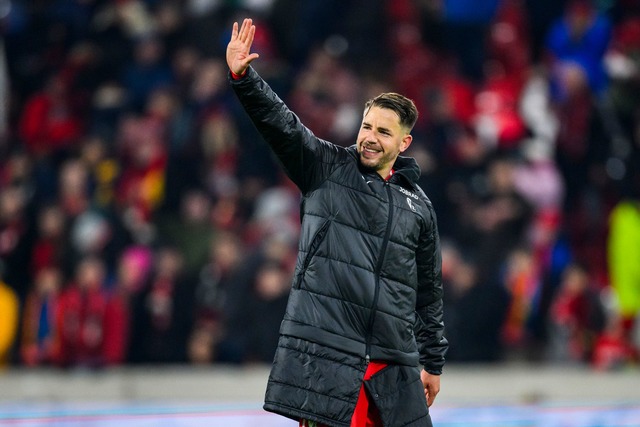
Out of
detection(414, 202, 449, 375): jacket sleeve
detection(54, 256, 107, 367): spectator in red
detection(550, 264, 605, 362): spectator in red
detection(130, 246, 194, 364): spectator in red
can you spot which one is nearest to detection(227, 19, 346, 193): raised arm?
detection(414, 202, 449, 375): jacket sleeve

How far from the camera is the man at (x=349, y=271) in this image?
3.77m

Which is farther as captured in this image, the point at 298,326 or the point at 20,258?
the point at 20,258

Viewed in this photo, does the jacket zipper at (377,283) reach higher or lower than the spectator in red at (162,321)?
lower

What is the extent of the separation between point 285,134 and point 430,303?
88 cm

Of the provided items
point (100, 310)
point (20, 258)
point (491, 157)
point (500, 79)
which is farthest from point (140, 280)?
point (500, 79)

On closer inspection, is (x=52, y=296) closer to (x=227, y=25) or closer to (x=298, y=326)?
(x=227, y=25)

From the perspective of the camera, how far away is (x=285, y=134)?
3.81m

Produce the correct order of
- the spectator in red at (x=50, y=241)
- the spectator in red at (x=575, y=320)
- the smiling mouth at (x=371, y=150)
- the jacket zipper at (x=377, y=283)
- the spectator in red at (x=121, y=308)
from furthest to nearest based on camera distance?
1. the spectator in red at (x=50, y=241)
2. the spectator in red at (x=575, y=320)
3. the spectator in red at (x=121, y=308)
4. the smiling mouth at (x=371, y=150)
5. the jacket zipper at (x=377, y=283)

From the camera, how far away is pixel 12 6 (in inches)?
420

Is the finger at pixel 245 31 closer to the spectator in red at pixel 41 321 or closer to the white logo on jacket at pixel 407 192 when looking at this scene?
the white logo on jacket at pixel 407 192

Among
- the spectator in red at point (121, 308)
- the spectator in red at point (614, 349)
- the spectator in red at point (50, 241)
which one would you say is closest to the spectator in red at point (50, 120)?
the spectator in red at point (50, 241)

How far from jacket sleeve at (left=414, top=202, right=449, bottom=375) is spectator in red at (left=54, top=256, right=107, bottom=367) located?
4293 mm

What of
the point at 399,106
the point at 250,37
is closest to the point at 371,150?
the point at 399,106

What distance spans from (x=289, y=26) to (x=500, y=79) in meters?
2.00
